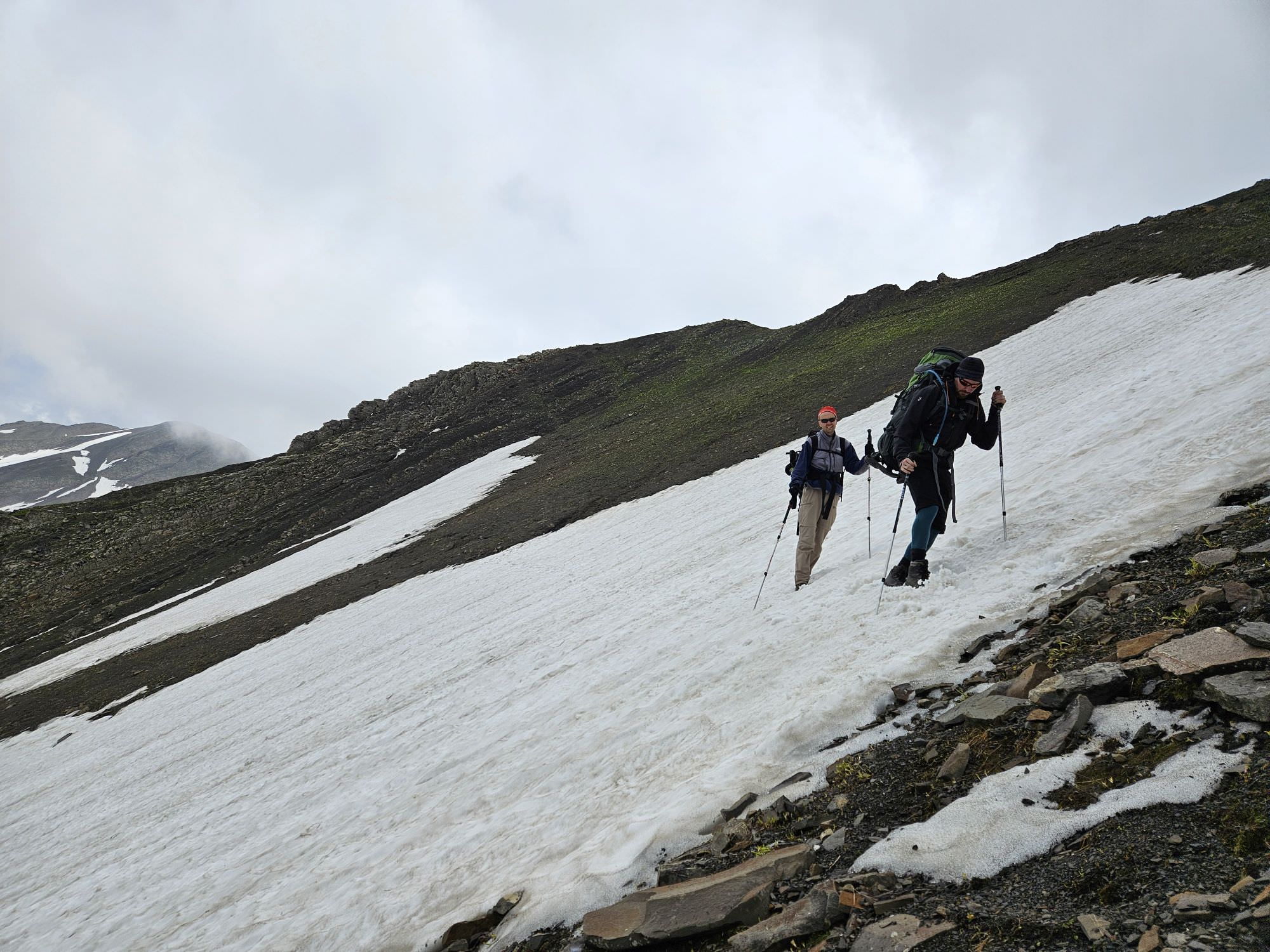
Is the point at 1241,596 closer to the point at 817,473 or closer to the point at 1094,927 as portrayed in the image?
the point at 1094,927

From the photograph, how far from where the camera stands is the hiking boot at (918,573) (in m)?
8.26

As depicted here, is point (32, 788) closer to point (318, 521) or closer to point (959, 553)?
point (959, 553)

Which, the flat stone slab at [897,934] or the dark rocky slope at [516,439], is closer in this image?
the flat stone slab at [897,934]

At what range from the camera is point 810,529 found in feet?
33.7

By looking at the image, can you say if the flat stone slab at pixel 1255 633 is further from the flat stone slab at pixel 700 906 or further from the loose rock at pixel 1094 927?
the flat stone slab at pixel 700 906

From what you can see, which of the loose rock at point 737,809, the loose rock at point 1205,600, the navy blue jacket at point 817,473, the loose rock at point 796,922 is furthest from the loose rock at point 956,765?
the navy blue jacket at point 817,473

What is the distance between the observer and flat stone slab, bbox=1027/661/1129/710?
4.33 m

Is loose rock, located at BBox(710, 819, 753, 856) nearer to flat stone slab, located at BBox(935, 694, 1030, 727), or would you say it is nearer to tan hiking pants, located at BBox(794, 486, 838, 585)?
flat stone slab, located at BBox(935, 694, 1030, 727)

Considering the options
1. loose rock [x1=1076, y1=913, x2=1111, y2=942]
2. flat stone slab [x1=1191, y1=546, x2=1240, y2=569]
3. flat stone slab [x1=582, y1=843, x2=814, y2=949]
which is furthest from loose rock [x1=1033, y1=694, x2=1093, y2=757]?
flat stone slab [x1=1191, y1=546, x2=1240, y2=569]

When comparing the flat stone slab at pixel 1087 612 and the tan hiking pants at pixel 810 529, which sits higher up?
the tan hiking pants at pixel 810 529

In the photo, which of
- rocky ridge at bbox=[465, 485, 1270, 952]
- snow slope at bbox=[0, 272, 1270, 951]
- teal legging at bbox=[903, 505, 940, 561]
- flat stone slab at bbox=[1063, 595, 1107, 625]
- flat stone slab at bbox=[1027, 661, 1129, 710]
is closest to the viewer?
rocky ridge at bbox=[465, 485, 1270, 952]

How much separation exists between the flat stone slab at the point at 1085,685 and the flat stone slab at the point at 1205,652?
258mm

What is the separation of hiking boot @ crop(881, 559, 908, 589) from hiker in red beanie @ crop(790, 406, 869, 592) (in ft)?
5.67

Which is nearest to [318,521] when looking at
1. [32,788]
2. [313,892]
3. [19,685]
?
[19,685]
